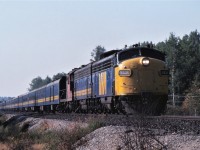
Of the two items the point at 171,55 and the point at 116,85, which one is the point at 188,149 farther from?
the point at 171,55

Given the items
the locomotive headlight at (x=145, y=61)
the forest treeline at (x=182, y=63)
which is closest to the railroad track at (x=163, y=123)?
the locomotive headlight at (x=145, y=61)

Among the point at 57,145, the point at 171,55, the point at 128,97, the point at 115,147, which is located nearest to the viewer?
the point at 115,147

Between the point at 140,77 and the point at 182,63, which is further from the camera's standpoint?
the point at 182,63

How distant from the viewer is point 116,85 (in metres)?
18.8

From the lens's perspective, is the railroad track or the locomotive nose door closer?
the railroad track

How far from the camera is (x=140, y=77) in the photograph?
59.9 ft

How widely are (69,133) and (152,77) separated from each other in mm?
5856

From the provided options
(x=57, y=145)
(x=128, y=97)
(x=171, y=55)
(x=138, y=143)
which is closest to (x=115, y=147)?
(x=138, y=143)

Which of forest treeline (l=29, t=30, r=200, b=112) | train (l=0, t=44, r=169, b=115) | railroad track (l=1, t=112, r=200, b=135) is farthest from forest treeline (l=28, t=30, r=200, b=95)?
railroad track (l=1, t=112, r=200, b=135)

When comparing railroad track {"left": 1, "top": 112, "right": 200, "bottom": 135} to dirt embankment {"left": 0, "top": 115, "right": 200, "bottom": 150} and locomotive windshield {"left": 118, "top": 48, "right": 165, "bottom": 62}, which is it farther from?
locomotive windshield {"left": 118, "top": 48, "right": 165, "bottom": 62}

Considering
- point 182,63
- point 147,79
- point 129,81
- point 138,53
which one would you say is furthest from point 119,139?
point 182,63

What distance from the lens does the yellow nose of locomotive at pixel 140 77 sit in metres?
18.2

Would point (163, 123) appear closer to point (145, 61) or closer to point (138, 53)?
point (145, 61)

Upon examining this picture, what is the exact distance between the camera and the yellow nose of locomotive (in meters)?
18.2
